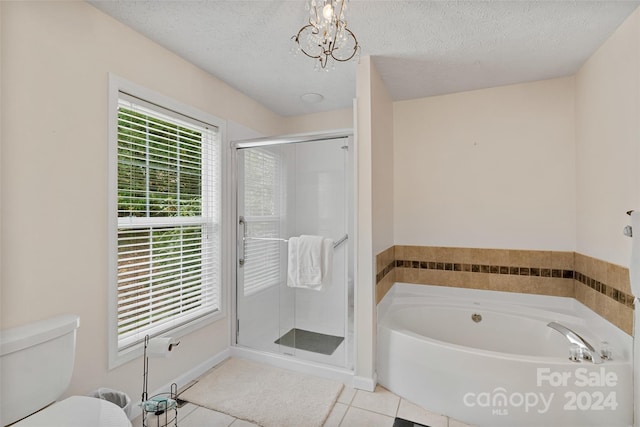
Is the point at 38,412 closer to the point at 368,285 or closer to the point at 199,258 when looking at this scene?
the point at 199,258

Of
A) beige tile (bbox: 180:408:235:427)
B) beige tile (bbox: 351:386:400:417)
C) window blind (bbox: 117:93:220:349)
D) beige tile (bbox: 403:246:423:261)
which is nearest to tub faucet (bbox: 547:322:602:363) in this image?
beige tile (bbox: 351:386:400:417)

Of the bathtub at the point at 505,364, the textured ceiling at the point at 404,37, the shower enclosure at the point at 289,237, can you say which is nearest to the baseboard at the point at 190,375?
the shower enclosure at the point at 289,237

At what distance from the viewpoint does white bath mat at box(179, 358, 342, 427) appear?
186 centimetres

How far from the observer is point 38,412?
123 centimetres

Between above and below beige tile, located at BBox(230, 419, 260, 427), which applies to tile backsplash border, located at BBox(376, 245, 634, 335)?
above

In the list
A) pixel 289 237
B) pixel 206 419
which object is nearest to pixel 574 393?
pixel 289 237

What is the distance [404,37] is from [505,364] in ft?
6.71

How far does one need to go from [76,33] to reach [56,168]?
0.71 metres

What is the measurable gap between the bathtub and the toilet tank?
1829mm

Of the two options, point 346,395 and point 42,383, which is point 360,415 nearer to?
point 346,395

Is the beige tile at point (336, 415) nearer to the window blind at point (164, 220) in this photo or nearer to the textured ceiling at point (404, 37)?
the window blind at point (164, 220)

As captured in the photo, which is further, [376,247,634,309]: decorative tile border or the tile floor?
[376,247,634,309]: decorative tile border

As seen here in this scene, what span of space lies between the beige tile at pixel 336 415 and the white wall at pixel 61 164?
1181 mm

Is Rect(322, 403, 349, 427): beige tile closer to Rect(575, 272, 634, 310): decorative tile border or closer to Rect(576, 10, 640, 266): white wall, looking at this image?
Rect(575, 272, 634, 310): decorative tile border
